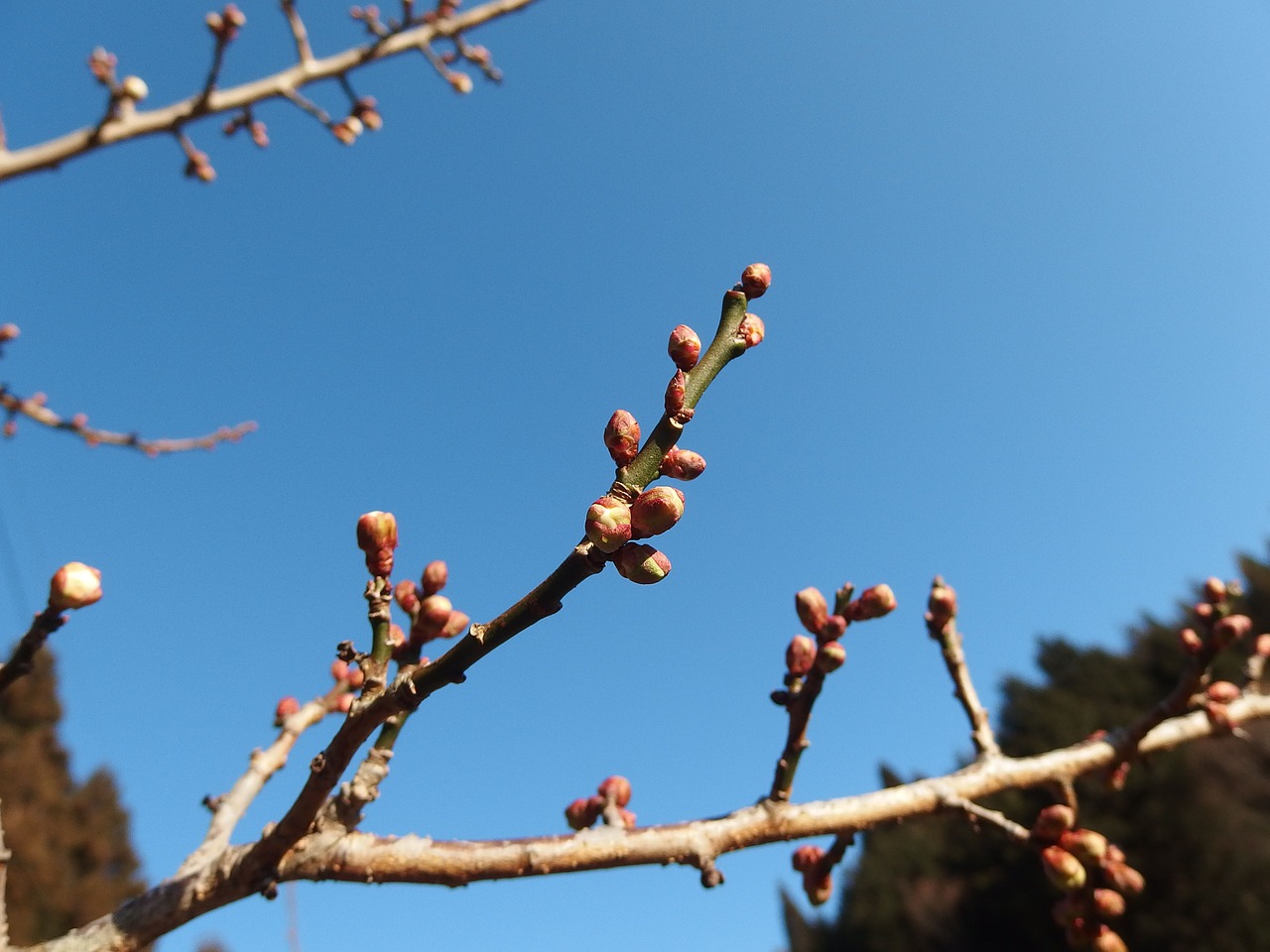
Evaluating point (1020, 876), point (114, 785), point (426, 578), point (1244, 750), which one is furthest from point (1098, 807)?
point (114, 785)

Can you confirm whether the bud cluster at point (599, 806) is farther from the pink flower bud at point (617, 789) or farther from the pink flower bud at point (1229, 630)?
the pink flower bud at point (1229, 630)

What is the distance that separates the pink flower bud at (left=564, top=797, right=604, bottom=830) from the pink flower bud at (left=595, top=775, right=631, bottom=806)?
35 mm

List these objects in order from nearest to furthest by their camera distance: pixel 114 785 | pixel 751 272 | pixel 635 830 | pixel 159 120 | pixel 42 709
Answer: pixel 751 272
pixel 635 830
pixel 159 120
pixel 42 709
pixel 114 785

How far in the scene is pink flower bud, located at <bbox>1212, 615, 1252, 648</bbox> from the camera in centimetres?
282

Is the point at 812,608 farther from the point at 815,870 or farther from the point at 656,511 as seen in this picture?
the point at 656,511

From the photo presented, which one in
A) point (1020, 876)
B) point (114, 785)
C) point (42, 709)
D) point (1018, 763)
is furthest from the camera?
point (114, 785)

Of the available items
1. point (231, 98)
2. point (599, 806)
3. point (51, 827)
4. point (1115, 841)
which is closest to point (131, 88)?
point (231, 98)

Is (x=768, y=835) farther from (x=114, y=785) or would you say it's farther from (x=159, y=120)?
(x=114, y=785)

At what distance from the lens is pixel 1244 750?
2667 centimetres

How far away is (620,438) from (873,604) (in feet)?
4.37

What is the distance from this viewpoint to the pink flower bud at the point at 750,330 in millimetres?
1239

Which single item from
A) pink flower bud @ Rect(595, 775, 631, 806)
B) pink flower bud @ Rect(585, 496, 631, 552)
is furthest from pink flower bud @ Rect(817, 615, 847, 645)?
pink flower bud @ Rect(585, 496, 631, 552)

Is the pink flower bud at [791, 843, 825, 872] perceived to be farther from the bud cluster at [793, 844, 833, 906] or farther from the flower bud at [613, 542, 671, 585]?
the flower bud at [613, 542, 671, 585]

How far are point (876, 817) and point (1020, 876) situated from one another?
2777cm
